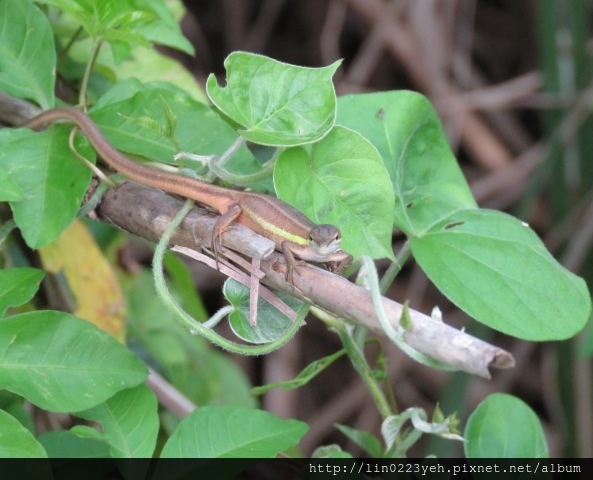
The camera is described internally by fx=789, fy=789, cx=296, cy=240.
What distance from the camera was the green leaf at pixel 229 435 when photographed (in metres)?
1.15

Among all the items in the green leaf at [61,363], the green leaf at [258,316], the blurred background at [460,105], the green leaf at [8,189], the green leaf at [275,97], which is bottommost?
the blurred background at [460,105]

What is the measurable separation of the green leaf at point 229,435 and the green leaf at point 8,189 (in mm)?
413

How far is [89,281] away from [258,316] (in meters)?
0.75

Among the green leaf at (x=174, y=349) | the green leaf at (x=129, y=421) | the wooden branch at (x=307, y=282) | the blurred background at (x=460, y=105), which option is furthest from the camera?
the blurred background at (x=460, y=105)

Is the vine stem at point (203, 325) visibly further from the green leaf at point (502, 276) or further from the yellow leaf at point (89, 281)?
the yellow leaf at point (89, 281)

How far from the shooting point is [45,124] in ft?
4.55

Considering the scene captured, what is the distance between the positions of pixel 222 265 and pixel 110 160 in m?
0.36

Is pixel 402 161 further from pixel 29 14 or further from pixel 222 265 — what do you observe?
pixel 29 14

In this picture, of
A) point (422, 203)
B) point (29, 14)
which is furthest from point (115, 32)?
point (422, 203)

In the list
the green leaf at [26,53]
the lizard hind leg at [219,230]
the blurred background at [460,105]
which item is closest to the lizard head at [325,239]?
the lizard hind leg at [219,230]

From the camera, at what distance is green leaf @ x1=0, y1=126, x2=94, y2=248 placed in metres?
1.23

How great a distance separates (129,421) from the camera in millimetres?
1166

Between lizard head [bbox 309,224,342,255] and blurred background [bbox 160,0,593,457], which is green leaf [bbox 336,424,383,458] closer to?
lizard head [bbox 309,224,342,255]

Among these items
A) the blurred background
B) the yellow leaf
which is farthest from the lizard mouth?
the blurred background
